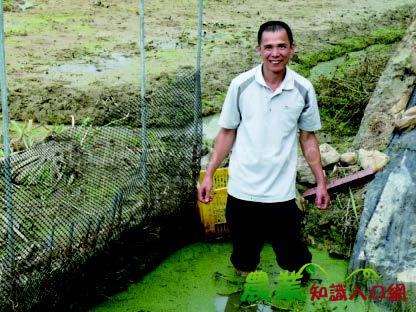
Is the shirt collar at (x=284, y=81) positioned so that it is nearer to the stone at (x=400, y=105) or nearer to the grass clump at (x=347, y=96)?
the stone at (x=400, y=105)

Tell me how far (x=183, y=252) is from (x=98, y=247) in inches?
26.9

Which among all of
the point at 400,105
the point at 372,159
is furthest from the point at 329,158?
the point at 400,105

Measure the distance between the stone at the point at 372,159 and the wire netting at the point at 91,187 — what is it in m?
1.04

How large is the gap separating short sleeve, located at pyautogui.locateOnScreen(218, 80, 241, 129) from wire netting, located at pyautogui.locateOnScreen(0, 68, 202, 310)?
2.43 ft

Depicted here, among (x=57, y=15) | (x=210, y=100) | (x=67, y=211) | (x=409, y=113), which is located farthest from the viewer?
(x=57, y=15)

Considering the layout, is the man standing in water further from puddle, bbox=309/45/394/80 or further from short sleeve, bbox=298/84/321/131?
puddle, bbox=309/45/394/80

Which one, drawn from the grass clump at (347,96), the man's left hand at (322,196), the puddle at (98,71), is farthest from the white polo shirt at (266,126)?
the puddle at (98,71)

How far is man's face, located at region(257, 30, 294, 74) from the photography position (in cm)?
280

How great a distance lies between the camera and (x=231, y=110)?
9.84 feet

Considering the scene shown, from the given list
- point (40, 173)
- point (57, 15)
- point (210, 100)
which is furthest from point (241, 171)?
point (57, 15)

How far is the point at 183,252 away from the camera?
12.6ft

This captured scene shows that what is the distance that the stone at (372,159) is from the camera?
4022mm

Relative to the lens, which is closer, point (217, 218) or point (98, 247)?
point (98, 247)

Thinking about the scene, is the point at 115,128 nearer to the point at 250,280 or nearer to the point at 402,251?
the point at 250,280
